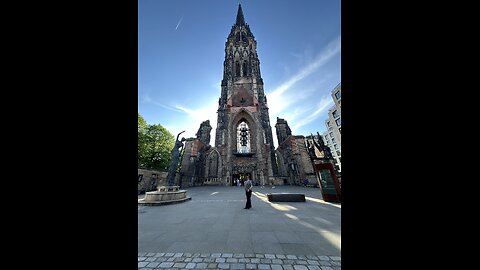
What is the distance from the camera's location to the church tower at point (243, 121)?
23672 mm

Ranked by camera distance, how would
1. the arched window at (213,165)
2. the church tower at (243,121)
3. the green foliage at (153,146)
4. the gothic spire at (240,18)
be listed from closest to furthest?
the green foliage at (153,146)
the church tower at (243,121)
the arched window at (213,165)
the gothic spire at (240,18)

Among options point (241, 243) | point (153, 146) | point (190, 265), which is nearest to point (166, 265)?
point (190, 265)

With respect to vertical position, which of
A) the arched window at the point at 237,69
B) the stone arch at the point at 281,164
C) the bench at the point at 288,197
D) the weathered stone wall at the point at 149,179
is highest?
the arched window at the point at 237,69

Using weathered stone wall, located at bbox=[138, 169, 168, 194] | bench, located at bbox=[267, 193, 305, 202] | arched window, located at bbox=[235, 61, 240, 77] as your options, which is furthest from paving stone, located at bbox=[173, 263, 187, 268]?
arched window, located at bbox=[235, 61, 240, 77]

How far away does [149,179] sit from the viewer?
13906mm

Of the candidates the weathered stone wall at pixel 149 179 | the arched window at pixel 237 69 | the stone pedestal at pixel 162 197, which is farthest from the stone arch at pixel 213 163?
the arched window at pixel 237 69

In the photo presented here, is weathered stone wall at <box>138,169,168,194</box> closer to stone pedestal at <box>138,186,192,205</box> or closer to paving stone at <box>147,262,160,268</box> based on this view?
stone pedestal at <box>138,186,192,205</box>

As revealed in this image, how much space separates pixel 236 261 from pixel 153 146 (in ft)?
79.8

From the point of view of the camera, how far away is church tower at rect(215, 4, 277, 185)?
23.7m

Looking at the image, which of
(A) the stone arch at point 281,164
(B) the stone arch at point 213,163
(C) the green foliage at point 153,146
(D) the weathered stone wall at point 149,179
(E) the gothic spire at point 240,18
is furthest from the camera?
(E) the gothic spire at point 240,18

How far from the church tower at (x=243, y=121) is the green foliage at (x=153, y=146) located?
24.7ft

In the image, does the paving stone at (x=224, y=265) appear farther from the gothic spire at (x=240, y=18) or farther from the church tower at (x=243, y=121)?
the gothic spire at (x=240, y=18)
